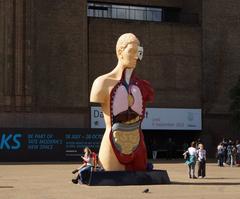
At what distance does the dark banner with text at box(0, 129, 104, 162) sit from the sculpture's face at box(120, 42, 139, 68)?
2560cm

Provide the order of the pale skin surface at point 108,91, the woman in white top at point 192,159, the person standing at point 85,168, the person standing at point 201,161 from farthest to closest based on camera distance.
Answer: the person standing at point 201,161 < the woman in white top at point 192,159 < the pale skin surface at point 108,91 < the person standing at point 85,168

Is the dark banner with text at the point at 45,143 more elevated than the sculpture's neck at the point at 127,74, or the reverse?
the sculpture's neck at the point at 127,74

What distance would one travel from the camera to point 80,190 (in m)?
20.8

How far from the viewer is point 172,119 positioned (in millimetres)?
56938

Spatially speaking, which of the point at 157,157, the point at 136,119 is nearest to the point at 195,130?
the point at 157,157

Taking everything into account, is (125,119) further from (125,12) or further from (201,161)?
(125,12)

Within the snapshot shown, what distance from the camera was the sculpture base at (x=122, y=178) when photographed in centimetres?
2261

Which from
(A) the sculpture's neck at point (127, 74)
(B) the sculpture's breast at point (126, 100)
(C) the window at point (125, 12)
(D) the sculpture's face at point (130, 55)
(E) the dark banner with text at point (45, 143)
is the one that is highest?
(C) the window at point (125, 12)

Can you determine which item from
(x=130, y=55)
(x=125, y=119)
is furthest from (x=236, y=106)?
(x=125, y=119)

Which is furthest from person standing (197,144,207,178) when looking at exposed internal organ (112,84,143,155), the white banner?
the white banner

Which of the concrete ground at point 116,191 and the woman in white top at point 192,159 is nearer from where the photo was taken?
the concrete ground at point 116,191

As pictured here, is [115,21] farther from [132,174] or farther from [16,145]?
[132,174]

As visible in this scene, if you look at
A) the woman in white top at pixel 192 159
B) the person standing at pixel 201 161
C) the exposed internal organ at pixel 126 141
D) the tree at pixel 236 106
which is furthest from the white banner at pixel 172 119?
the exposed internal organ at pixel 126 141

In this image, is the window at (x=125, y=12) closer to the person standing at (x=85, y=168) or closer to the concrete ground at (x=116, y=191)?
the person standing at (x=85, y=168)
